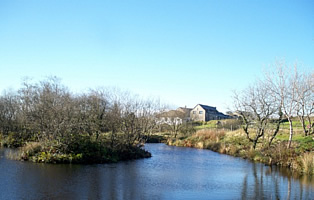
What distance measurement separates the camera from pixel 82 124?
2312cm

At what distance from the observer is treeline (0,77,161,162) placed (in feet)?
72.3

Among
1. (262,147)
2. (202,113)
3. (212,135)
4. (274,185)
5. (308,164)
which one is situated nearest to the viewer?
(274,185)

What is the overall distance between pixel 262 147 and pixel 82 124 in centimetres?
1834

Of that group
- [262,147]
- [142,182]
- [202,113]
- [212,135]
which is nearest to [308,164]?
[262,147]

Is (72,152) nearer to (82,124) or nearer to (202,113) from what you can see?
(82,124)

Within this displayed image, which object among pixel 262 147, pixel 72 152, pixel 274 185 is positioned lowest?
pixel 274 185

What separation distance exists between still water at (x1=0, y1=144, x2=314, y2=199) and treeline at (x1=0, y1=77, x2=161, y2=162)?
2.40 meters

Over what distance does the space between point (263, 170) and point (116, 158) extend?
38.1 feet

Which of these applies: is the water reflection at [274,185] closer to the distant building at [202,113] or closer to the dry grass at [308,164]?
the dry grass at [308,164]

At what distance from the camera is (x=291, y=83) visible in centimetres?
2825

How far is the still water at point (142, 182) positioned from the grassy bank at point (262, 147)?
1.98 m

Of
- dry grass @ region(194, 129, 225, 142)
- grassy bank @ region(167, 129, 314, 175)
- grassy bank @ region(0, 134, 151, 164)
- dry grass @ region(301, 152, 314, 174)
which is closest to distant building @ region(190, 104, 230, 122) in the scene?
grassy bank @ region(167, 129, 314, 175)

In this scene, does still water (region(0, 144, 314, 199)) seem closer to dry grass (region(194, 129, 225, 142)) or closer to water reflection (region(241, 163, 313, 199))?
water reflection (region(241, 163, 313, 199))

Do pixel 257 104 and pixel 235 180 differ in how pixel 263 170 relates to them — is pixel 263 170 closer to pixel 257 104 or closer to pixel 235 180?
pixel 235 180
